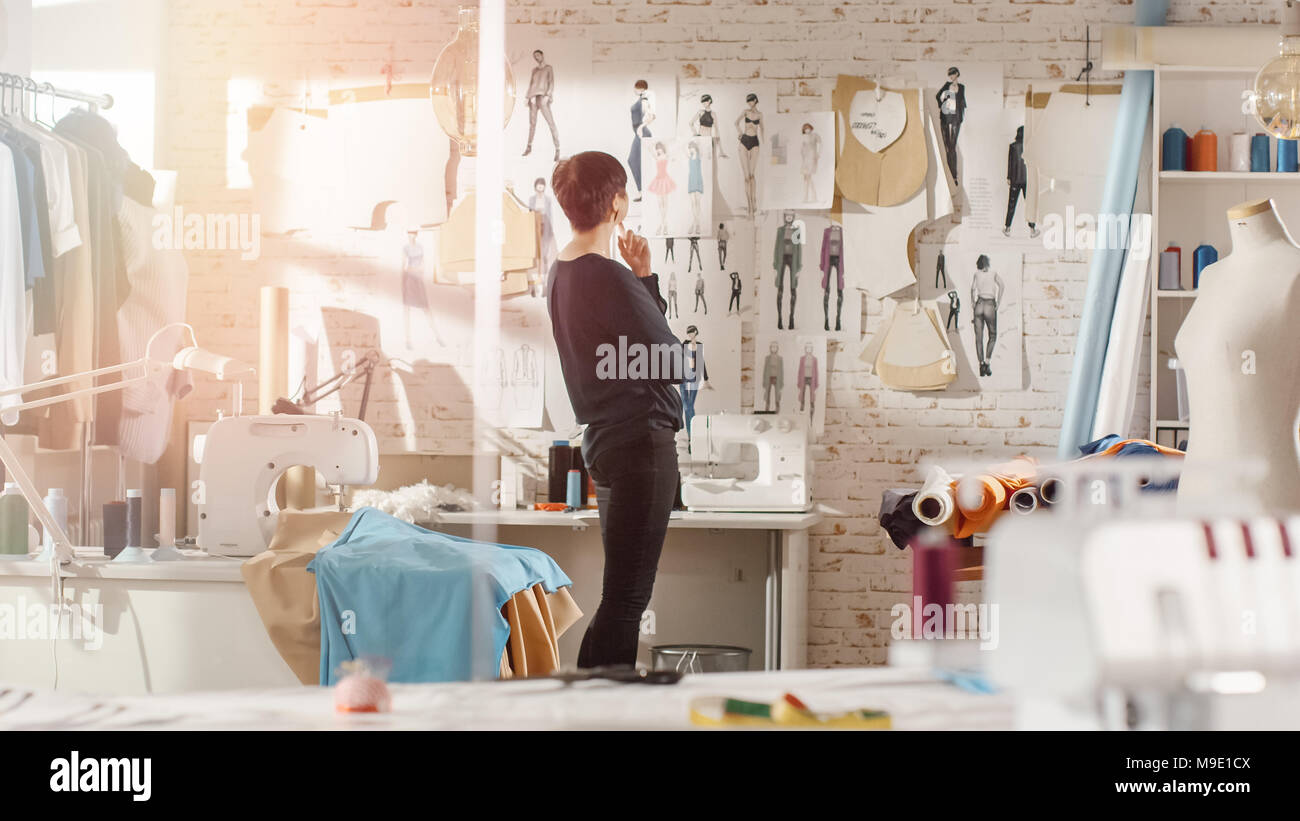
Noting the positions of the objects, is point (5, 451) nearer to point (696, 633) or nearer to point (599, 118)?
point (696, 633)

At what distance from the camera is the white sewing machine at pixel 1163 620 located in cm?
87

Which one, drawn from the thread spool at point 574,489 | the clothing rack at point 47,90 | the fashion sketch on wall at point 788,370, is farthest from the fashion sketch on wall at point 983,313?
the clothing rack at point 47,90

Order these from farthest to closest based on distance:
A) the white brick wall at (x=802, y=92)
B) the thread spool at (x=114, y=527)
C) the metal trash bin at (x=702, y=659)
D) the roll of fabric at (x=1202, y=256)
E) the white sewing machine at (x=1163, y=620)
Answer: the white brick wall at (x=802, y=92) → the roll of fabric at (x=1202, y=256) → the metal trash bin at (x=702, y=659) → the thread spool at (x=114, y=527) → the white sewing machine at (x=1163, y=620)

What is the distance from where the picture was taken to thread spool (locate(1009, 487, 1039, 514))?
8.64ft

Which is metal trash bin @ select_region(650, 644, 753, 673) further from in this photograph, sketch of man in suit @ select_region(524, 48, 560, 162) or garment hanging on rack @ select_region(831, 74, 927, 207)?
sketch of man in suit @ select_region(524, 48, 560, 162)

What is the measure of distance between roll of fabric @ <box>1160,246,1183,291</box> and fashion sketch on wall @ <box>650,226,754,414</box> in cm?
148

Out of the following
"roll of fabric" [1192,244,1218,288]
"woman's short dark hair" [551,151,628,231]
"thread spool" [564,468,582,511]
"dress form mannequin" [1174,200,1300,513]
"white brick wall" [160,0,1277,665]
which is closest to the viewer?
"dress form mannequin" [1174,200,1300,513]

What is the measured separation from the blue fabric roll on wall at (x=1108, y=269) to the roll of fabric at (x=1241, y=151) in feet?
1.03

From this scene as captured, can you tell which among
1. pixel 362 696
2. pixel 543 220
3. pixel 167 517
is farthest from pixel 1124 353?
pixel 362 696

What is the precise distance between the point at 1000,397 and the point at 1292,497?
2.05m

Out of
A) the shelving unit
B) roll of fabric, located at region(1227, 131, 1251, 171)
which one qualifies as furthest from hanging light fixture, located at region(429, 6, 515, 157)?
roll of fabric, located at region(1227, 131, 1251, 171)

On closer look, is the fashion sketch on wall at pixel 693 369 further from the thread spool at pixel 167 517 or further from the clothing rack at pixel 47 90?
the clothing rack at pixel 47 90

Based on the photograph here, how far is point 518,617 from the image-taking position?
7.63ft
